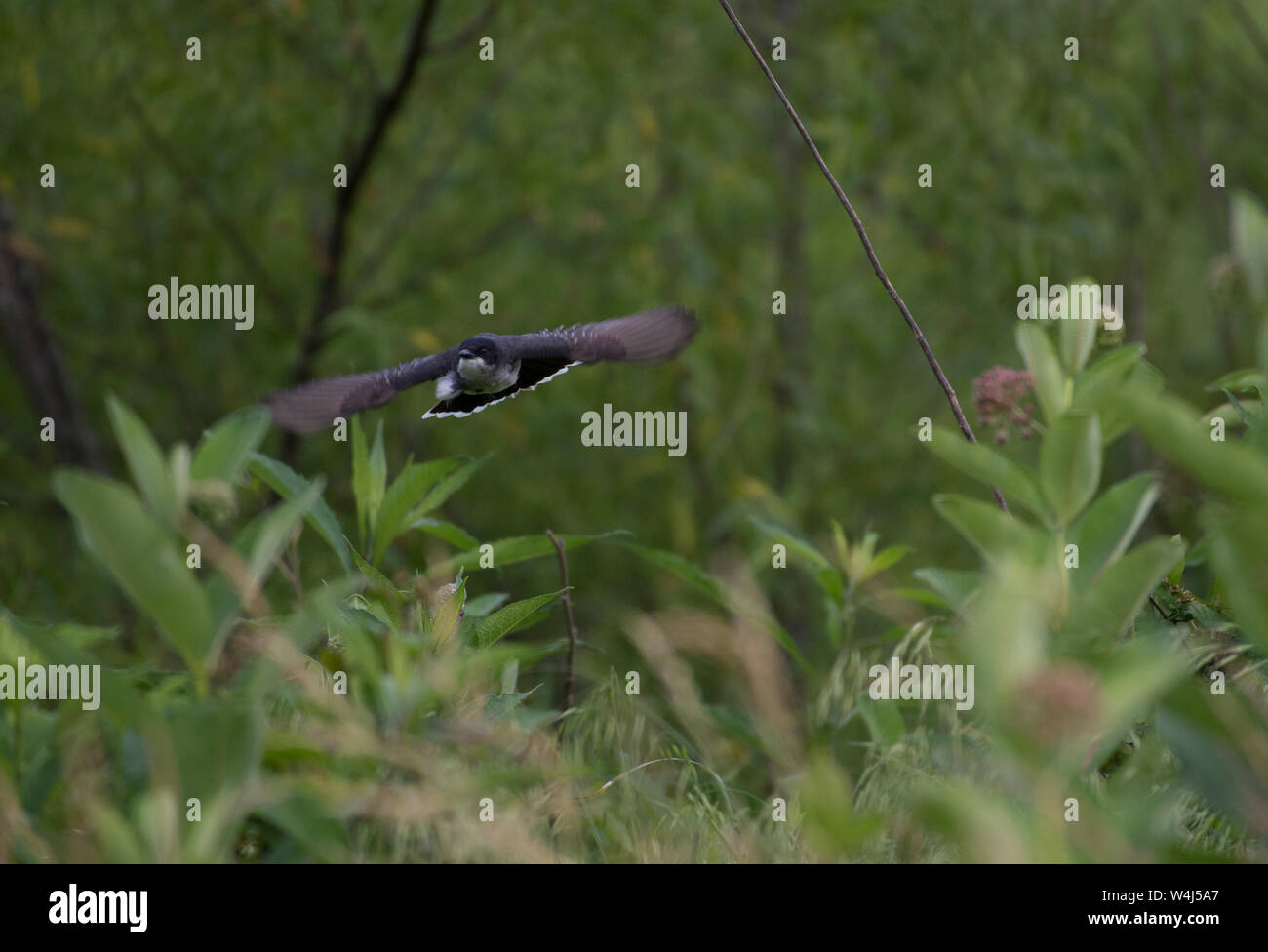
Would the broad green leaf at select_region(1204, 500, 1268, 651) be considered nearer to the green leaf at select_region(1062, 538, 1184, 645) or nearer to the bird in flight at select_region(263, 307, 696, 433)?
the green leaf at select_region(1062, 538, 1184, 645)

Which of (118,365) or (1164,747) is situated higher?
(118,365)

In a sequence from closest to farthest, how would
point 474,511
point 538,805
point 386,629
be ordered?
point 538,805 < point 386,629 < point 474,511

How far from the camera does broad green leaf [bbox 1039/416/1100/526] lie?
121 centimetres

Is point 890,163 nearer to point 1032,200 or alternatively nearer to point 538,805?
point 1032,200

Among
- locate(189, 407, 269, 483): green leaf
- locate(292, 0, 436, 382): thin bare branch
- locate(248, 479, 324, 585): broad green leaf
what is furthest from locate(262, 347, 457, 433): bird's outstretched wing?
locate(292, 0, 436, 382): thin bare branch

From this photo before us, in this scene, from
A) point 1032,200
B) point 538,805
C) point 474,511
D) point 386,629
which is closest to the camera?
point 538,805

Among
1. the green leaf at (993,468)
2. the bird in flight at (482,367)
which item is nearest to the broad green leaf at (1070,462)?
the green leaf at (993,468)

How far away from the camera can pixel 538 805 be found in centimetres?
121

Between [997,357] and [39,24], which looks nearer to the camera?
[39,24]

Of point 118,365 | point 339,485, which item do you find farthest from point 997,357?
point 118,365

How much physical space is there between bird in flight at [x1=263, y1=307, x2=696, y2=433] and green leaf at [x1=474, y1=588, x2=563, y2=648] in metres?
0.73

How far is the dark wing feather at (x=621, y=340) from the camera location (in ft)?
7.70

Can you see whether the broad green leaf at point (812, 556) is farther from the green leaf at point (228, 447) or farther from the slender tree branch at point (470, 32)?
the slender tree branch at point (470, 32)

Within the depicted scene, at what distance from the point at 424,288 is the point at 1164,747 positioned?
14.3ft
